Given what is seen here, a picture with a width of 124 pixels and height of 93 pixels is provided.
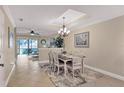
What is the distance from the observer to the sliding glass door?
1280 cm

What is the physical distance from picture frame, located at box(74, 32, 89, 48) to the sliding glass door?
22.0 ft

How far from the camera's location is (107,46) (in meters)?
4.76

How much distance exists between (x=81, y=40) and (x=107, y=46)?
201 cm

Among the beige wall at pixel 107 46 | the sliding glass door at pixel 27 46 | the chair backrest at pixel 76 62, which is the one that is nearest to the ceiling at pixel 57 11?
Answer: the beige wall at pixel 107 46

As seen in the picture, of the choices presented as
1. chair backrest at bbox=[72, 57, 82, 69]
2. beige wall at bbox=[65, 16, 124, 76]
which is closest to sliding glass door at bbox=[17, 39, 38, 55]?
beige wall at bbox=[65, 16, 124, 76]

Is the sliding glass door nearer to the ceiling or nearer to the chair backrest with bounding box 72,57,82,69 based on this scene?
the ceiling

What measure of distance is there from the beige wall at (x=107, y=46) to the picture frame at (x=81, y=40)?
22cm

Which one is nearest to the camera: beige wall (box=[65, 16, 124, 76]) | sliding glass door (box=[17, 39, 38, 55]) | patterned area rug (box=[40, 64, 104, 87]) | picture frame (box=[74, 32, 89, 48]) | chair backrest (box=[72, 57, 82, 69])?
patterned area rug (box=[40, 64, 104, 87])

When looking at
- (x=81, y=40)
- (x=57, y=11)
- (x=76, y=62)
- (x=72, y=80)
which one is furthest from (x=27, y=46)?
(x=72, y=80)

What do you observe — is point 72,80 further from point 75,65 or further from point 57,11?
point 57,11

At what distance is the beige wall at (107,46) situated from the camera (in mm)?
4152

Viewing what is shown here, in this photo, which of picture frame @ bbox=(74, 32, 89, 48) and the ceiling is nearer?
the ceiling
